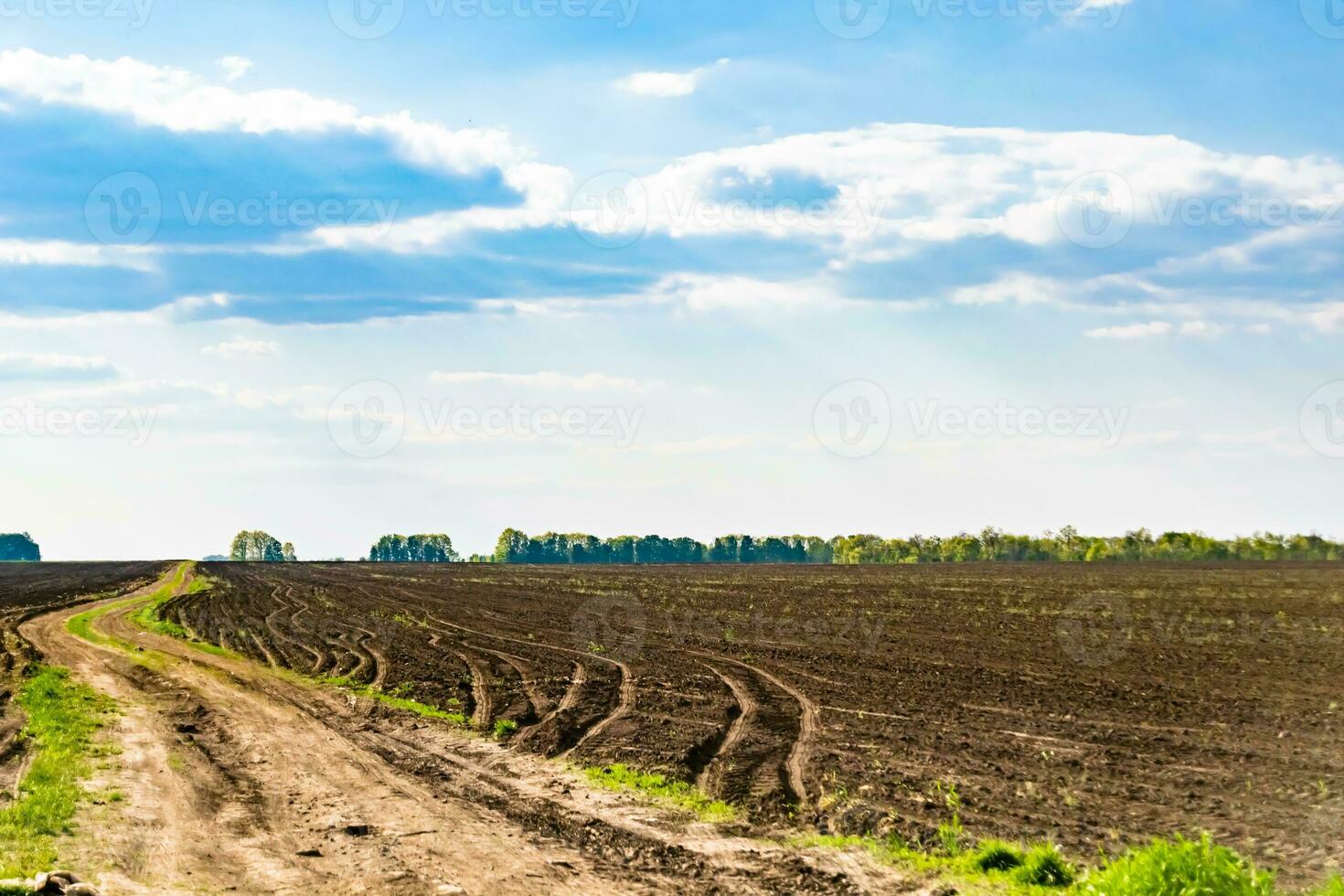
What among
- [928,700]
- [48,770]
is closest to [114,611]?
[48,770]

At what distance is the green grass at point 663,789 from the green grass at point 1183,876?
5036 mm

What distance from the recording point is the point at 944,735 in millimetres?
17469

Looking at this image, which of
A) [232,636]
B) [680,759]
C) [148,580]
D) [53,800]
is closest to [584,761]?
[680,759]

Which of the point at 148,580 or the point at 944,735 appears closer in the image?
the point at 944,735

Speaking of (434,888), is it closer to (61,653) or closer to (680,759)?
(680,759)

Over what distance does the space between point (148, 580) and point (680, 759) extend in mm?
84618

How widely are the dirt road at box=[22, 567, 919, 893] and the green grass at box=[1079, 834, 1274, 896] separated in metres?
2.03

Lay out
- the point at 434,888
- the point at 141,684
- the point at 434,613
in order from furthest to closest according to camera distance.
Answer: the point at 434,613
the point at 141,684
the point at 434,888

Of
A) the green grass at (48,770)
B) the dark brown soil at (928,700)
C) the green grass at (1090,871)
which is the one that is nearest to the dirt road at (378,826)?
the green grass at (48,770)

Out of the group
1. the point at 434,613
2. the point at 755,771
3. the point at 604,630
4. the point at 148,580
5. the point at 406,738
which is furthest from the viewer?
the point at 148,580

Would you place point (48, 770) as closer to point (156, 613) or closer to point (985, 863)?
point (985, 863)

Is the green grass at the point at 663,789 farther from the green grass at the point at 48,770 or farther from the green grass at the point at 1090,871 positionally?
the green grass at the point at 48,770

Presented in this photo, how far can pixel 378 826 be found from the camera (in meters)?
12.6

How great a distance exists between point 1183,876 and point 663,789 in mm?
7390
